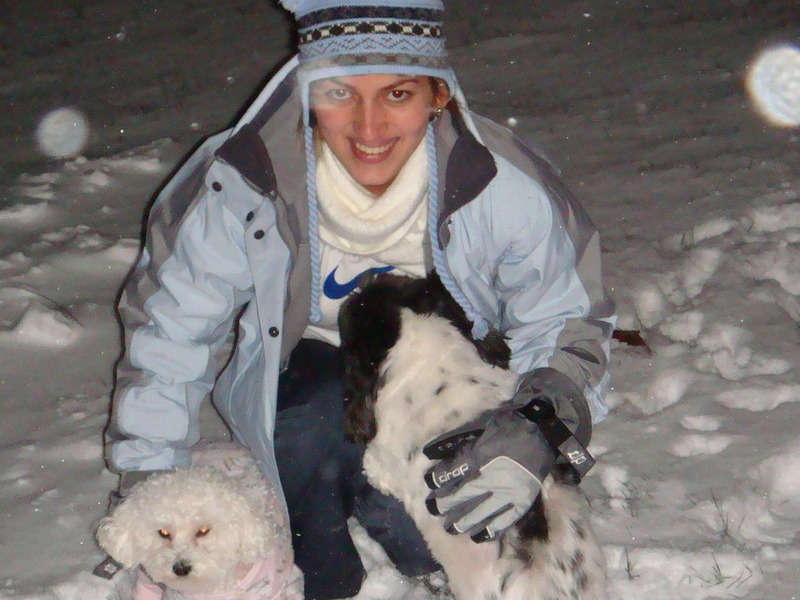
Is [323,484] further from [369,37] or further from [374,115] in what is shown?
[369,37]

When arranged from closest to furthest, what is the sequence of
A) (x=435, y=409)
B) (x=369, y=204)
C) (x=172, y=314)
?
(x=435, y=409) → (x=172, y=314) → (x=369, y=204)

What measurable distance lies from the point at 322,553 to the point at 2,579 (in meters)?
1.07

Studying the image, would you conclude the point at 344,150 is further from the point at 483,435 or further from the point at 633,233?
the point at 633,233

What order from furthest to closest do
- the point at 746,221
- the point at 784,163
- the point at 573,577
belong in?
the point at 784,163
the point at 746,221
the point at 573,577

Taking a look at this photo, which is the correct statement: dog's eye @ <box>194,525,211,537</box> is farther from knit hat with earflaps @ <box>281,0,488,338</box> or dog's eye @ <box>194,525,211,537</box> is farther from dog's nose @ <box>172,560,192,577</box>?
knit hat with earflaps @ <box>281,0,488,338</box>

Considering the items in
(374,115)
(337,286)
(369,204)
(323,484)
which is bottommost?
(323,484)

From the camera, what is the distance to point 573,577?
2.13 meters

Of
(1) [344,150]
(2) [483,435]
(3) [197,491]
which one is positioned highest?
(1) [344,150]

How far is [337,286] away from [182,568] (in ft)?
3.27

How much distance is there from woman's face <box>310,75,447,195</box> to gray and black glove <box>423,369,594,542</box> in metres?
0.81

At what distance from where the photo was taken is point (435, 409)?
7.75 ft

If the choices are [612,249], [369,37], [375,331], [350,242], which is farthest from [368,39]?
[612,249]

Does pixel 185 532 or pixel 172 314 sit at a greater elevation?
pixel 172 314

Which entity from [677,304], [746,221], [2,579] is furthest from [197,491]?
[746,221]
